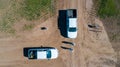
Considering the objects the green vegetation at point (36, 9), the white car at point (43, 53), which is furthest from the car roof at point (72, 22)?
the white car at point (43, 53)

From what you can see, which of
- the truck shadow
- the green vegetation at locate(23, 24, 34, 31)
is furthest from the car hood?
the green vegetation at locate(23, 24, 34, 31)

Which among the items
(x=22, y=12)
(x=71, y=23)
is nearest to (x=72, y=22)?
(x=71, y=23)

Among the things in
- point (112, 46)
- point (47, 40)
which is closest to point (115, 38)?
point (112, 46)

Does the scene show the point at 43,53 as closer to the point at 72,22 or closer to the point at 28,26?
the point at 28,26

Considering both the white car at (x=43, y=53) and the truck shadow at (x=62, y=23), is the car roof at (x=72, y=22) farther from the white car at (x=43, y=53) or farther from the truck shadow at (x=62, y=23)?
the white car at (x=43, y=53)

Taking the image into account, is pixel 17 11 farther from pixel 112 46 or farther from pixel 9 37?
pixel 112 46

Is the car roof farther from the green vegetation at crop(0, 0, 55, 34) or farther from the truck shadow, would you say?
the green vegetation at crop(0, 0, 55, 34)
